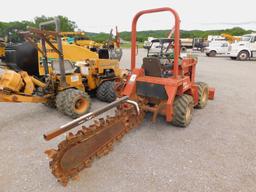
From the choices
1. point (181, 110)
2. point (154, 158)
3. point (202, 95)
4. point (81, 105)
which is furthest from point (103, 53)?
point (154, 158)

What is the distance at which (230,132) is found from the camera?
11.5ft

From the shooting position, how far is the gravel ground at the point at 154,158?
2.26m

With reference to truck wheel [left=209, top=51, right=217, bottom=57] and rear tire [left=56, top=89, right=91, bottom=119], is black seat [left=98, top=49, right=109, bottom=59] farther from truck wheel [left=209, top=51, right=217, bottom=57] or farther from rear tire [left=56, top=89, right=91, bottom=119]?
truck wheel [left=209, top=51, right=217, bottom=57]

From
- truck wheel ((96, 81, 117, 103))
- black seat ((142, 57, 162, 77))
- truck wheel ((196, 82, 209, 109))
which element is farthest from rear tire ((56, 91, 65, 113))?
truck wheel ((196, 82, 209, 109))

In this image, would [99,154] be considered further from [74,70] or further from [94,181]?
[74,70]

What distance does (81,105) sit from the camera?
13.9ft

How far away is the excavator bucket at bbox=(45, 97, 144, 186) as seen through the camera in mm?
2086

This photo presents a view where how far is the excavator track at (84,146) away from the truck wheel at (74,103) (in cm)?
132

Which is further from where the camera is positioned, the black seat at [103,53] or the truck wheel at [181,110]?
the black seat at [103,53]

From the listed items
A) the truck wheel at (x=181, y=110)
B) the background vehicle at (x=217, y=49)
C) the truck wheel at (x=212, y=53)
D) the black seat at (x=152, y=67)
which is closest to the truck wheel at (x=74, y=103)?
the black seat at (x=152, y=67)

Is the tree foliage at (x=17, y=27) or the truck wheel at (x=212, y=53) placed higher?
the tree foliage at (x=17, y=27)

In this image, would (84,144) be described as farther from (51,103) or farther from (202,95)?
(202,95)

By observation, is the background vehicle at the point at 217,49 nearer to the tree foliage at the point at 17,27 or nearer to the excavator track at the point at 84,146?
the tree foliage at the point at 17,27

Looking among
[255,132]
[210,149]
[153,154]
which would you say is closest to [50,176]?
[153,154]
